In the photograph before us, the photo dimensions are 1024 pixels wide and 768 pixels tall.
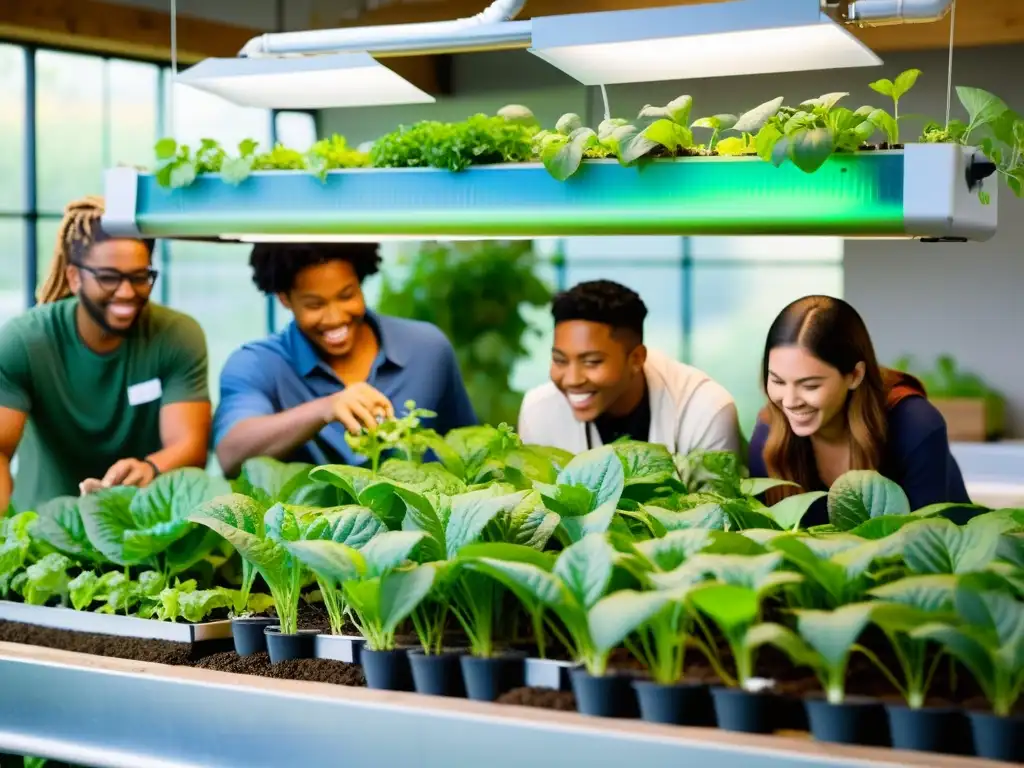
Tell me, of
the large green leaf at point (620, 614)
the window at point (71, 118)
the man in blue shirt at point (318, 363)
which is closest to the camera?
the large green leaf at point (620, 614)

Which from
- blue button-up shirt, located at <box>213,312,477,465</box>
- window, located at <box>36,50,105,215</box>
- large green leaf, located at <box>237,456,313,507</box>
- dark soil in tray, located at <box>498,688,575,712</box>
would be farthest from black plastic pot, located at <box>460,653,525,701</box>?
window, located at <box>36,50,105,215</box>

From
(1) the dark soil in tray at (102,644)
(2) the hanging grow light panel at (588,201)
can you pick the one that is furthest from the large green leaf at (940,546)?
(1) the dark soil in tray at (102,644)

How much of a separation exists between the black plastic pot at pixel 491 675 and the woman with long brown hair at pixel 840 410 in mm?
1164

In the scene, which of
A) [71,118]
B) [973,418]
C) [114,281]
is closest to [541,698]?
[114,281]

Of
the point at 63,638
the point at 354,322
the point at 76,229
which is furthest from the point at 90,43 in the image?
the point at 63,638

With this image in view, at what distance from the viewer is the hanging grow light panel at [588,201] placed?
2.14m

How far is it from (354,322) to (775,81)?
1.58 m

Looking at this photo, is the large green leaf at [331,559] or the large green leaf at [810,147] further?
the large green leaf at [810,147]

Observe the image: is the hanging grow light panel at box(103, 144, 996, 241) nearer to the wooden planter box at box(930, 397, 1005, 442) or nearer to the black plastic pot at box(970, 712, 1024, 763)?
the black plastic pot at box(970, 712, 1024, 763)

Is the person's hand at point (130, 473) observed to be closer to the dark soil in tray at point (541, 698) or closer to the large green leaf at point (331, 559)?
the large green leaf at point (331, 559)

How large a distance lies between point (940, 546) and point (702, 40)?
0.94m

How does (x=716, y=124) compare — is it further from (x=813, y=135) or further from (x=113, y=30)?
(x=113, y=30)

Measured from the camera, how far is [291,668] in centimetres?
205

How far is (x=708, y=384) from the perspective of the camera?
324 centimetres
